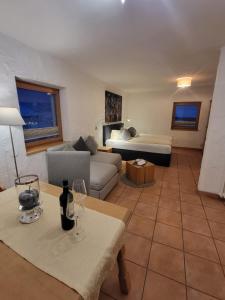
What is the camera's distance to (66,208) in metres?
0.80

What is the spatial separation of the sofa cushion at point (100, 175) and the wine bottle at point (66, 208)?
1334mm

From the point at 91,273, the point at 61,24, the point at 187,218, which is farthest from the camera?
the point at 187,218

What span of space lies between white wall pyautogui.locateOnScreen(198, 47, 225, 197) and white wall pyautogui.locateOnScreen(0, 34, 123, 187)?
8.29 ft

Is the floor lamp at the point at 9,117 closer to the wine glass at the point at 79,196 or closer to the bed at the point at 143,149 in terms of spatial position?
the wine glass at the point at 79,196

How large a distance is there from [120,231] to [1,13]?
2.16 meters

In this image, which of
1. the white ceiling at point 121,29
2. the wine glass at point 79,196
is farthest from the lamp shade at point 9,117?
the wine glass at point 79,196

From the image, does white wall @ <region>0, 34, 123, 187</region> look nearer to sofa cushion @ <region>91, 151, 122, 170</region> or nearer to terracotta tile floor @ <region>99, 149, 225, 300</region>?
sofa cushion @ <region>91, 151, 122, 170</region>

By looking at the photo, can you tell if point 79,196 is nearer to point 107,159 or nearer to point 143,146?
point 107,159

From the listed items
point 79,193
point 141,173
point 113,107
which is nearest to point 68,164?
point 79,193

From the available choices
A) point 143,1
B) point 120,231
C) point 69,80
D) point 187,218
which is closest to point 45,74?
point 69,80

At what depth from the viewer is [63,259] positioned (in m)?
0.66

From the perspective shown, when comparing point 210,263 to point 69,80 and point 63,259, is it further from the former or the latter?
point 69,80

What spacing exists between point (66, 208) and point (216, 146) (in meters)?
2.41

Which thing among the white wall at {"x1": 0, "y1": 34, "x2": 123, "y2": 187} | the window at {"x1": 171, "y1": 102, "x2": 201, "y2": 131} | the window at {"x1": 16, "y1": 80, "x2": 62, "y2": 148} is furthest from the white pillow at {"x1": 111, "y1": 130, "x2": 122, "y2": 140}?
the window at {"x1": 171, "y1": 102, "x2": 201, "y2": 131}
